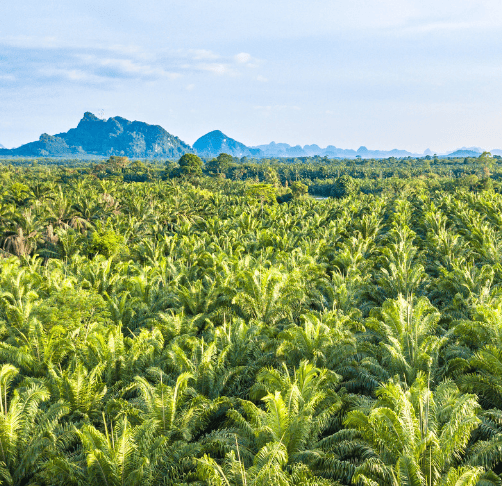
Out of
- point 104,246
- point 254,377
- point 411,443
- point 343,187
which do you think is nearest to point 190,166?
point 343,187

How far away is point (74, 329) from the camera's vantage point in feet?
56.3

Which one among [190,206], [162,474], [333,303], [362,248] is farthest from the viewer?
[190,206]

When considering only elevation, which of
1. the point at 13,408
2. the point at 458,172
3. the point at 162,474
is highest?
the point at 458,172

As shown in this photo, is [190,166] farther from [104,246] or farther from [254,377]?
[254,377]

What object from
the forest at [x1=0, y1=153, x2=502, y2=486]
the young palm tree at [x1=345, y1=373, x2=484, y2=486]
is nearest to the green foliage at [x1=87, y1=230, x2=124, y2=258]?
the forest at [x1=0, y1=153, x2=502, y2=486]

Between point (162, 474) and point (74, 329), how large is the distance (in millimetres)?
9365

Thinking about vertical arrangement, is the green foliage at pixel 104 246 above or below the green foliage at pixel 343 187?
below

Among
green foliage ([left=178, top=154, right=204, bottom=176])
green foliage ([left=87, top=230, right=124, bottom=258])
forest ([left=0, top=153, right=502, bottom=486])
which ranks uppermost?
green foliage ([left=178, top=154, right=204, bottom=176])

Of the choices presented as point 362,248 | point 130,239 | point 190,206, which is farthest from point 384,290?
point 190,206

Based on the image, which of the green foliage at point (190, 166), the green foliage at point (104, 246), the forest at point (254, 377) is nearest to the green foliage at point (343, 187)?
the green foliage at point (190, 166)

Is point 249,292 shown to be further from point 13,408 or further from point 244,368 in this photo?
point 13,408

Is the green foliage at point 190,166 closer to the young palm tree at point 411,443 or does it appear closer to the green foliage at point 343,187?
the green foliage at point 343,187

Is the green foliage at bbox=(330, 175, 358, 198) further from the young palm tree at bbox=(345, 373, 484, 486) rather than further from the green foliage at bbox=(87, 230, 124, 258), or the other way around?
the young palm tree at bbox=(345, 373, 484, 486)

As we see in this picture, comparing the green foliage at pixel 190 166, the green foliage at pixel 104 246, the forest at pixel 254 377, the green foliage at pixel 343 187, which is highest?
the green foliage at pixel 190 166
